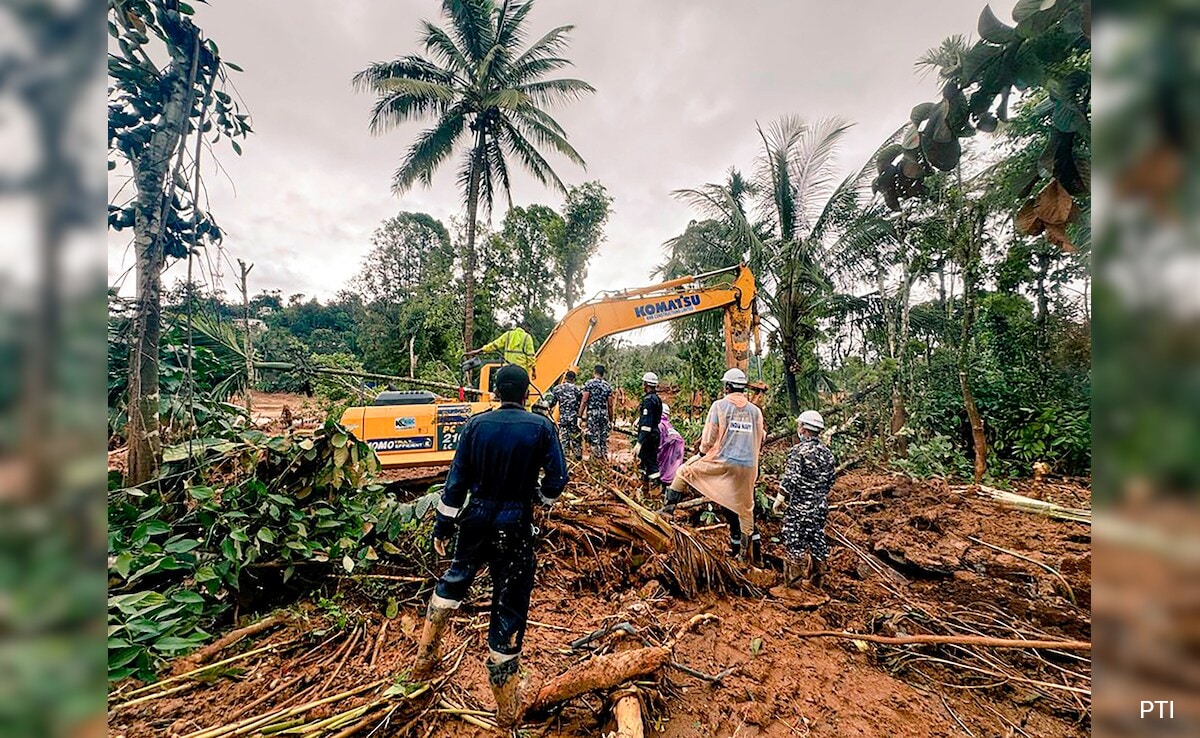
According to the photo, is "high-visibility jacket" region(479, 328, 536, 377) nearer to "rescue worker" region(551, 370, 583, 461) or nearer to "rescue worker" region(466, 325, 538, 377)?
"rescue worker" region(466, 325, 538, 377)

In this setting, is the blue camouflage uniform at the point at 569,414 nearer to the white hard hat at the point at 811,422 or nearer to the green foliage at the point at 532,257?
the white hard hat at the point at 811,422

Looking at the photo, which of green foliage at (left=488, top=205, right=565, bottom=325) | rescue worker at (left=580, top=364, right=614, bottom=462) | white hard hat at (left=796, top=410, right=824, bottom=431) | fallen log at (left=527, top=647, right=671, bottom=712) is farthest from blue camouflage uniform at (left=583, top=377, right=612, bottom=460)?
green foliage at (left=488, top=205, right=565, bottom=325)

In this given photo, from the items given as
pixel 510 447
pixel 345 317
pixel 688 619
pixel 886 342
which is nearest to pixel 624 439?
pixel 886 342

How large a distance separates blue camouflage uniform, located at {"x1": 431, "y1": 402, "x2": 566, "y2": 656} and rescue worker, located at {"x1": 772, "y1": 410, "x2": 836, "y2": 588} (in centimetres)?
270

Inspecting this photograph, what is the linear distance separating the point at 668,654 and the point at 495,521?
1.29 m

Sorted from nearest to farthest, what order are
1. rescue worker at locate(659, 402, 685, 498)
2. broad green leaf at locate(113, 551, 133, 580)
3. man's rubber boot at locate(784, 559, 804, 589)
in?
broad green leaf at locate(113, 551, 133, 580) < man's rubber boot at locate(784, 559, 804, 589) < rescue worker at locate(659, 402, 685, 498)

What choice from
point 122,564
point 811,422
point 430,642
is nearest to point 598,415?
point 811,422

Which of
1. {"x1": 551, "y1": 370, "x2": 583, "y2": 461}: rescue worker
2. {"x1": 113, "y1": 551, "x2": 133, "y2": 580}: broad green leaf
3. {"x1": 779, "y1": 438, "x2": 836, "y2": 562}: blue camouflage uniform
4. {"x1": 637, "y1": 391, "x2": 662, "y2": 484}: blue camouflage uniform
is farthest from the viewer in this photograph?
{"x1": 551, "y1": 370, "x2": 583, "y2": 461}: rescue worker

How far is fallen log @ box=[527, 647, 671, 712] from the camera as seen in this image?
2.53 m

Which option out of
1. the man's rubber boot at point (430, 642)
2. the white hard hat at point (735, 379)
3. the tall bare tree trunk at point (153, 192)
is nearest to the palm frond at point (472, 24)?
the white hard hat at point (735, 379)

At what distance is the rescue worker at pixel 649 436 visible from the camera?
6.40 metres

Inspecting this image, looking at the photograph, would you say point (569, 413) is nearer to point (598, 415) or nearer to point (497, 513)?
point (598, 415)

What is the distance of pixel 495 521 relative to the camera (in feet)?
8.97
